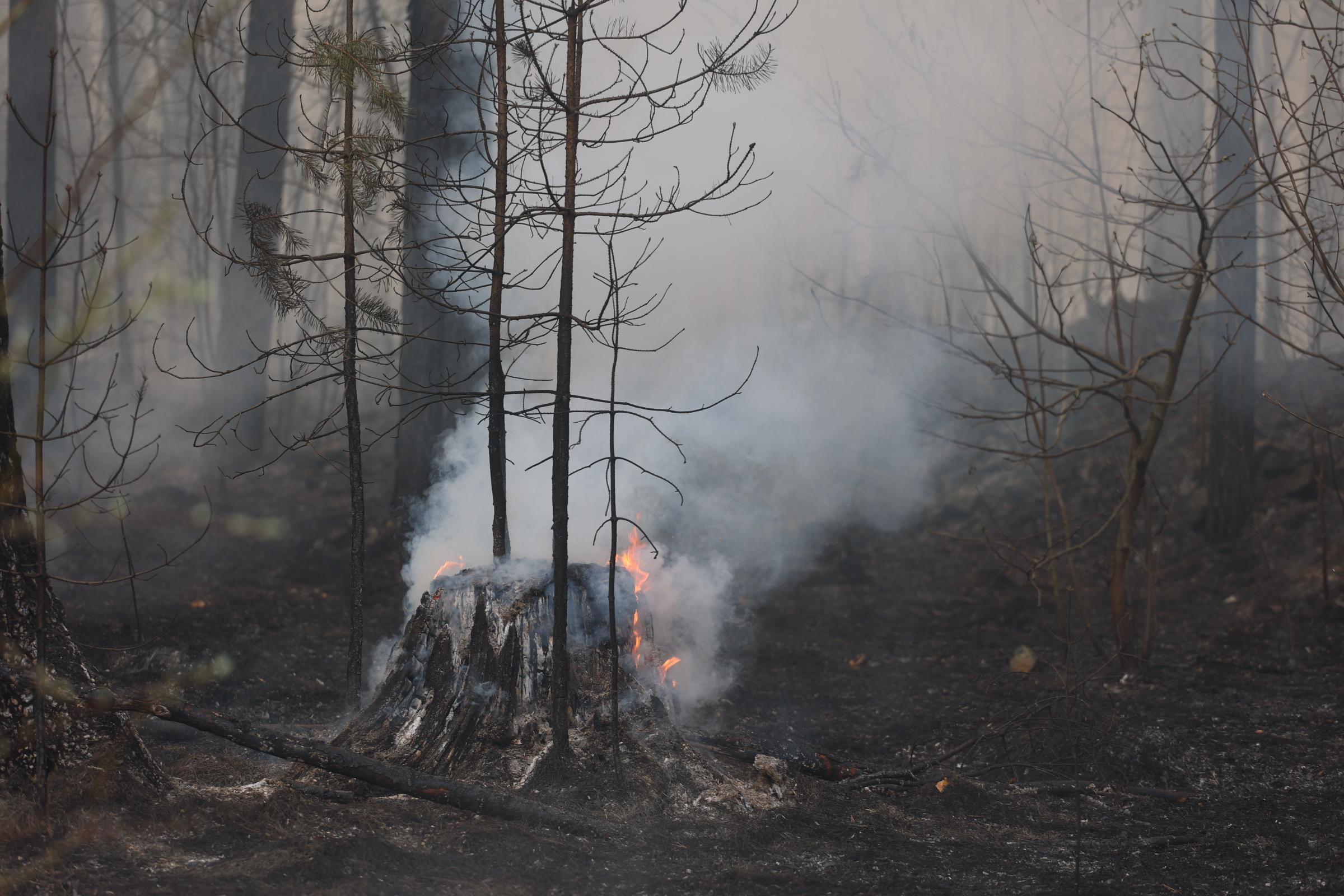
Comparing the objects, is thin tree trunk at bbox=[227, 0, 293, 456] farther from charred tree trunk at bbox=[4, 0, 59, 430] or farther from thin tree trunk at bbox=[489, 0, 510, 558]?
thin tree trunk at bbox=[489, 0, 510, 558]

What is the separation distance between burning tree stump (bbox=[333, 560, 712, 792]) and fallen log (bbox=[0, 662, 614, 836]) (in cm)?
40

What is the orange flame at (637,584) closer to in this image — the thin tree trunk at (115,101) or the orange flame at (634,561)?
the orange flame at (634,561)

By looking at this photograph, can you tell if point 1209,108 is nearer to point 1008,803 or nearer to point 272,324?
point 1008,803

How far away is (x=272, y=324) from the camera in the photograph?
55.0 ft

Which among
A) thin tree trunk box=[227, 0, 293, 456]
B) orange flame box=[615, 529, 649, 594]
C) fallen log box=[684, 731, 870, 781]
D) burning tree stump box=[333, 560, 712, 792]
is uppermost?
thin tree trunk box=[227, 0, 293, 456]

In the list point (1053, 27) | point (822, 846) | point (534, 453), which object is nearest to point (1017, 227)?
point (1053, 27)

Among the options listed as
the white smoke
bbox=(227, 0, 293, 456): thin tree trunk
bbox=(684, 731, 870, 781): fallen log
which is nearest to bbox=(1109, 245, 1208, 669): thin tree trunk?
bbox=(684, 731, 870, 781): fallen log

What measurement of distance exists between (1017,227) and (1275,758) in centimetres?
708

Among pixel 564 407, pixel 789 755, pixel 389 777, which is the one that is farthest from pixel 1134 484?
pixel 389 777

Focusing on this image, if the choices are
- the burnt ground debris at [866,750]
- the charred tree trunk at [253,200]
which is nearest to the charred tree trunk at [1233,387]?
the burnt ground debris at [866,750]

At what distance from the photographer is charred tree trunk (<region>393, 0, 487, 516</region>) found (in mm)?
8750

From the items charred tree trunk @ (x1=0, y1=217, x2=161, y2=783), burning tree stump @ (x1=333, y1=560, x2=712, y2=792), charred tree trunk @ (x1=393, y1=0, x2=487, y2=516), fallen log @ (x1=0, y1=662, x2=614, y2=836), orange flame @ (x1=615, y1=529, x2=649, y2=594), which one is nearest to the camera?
charred tree trunk @ (x1=0, y1=217, x2=161, y2=783)

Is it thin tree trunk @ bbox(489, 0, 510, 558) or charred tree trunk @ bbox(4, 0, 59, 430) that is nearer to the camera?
thin tree trunk @ bbox(489, 0, 510, 558)

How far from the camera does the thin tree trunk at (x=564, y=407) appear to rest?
16.4 feet
